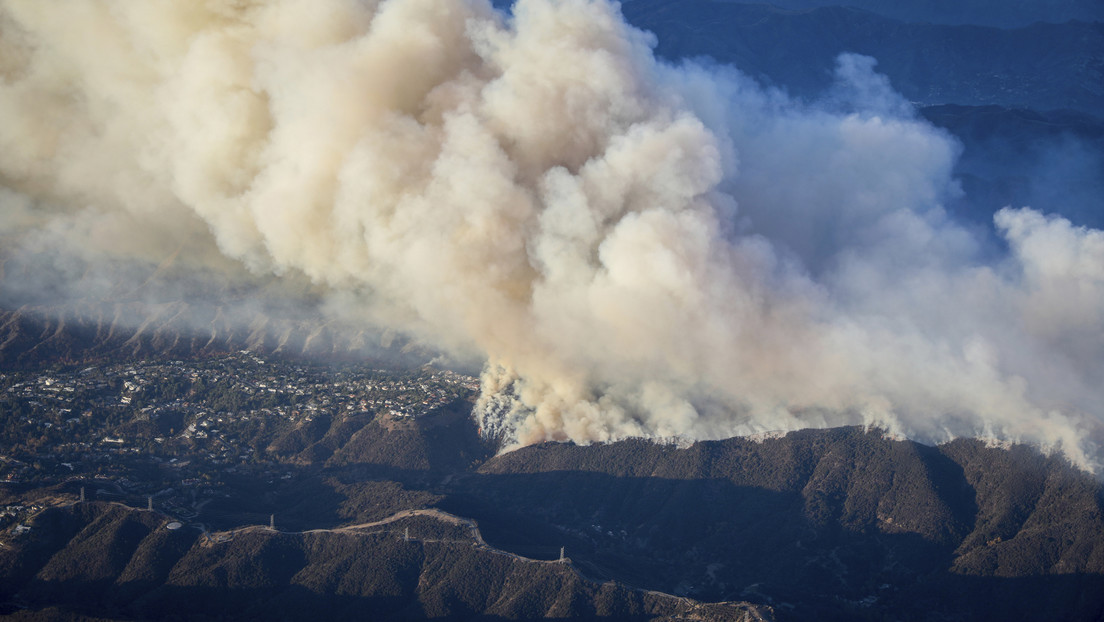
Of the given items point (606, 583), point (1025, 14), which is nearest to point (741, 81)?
point (1025, 14)

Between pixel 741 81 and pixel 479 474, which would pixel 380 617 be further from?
pixel 741 81

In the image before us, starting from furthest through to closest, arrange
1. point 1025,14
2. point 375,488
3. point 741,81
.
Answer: point 1025,14 → point 741,81 → point 375,488

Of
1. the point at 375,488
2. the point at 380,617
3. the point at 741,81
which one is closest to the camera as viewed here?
the point at 380,617

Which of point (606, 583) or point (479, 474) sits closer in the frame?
point (606, 583)

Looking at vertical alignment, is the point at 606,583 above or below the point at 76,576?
above

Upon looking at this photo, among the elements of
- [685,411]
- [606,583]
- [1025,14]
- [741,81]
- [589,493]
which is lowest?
[606,583]

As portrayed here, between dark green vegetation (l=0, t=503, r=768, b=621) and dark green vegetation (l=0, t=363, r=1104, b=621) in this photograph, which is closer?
dark green vegetation (l=0, t=503, r=768, b=621)

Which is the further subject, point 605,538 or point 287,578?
point 605,538

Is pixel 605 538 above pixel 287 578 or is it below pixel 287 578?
above

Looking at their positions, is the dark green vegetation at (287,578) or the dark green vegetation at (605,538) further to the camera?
the dark green vegetation at (605,538)

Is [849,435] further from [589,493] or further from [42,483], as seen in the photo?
[42,483]
